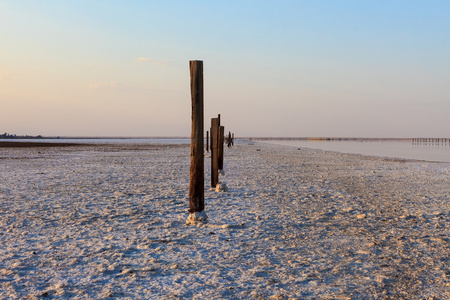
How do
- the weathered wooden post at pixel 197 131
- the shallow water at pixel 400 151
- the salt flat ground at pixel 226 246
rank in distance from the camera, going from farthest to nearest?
the shallow water at pixel 400 151 < the weathered wooden post at pixel 197 131 < the salt flat ground at pixel 226 246

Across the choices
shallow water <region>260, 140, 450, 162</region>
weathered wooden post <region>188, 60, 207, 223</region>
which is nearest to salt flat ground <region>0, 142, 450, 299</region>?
weathered wooden post <region>188, 60, 207, 223</region>

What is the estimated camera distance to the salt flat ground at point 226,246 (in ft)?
14.1

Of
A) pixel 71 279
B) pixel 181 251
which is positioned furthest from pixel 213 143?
pixel 71 279

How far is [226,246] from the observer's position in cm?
591

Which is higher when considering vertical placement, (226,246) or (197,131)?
(197,131)

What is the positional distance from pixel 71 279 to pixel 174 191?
22.8 ft

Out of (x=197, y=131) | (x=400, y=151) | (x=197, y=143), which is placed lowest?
(x=400, y=151)

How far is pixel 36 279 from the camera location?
4516 millimetres

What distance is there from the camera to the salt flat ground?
4301 mm

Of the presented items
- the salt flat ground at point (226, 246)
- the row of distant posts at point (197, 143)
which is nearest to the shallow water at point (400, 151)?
the salt flat ground at point (226, 246)

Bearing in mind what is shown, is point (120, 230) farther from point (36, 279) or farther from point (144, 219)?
point (36, 279)

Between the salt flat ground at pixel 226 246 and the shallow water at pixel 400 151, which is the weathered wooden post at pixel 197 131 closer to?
the salt flat ground at pixel 226 246

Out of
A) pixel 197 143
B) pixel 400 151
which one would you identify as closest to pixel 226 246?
pixel 197 143

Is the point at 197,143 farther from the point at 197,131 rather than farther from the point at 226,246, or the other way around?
the point at 226,246
